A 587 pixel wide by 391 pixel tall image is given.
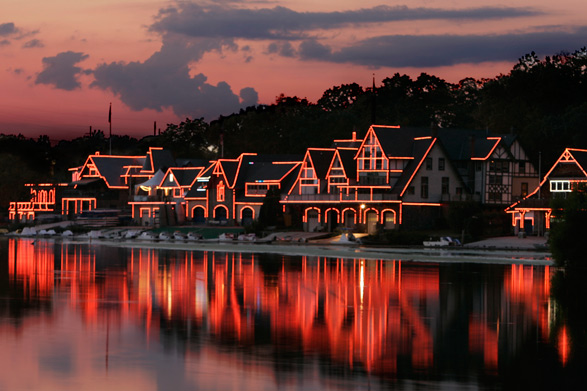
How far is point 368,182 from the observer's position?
4082 inches

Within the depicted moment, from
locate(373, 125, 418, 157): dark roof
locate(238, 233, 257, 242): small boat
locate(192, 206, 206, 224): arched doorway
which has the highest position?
locate(373, 125, 418, 157): dark roof

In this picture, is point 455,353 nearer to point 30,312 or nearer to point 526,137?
point 30,312

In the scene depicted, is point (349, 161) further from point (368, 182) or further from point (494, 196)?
point (494, 196)

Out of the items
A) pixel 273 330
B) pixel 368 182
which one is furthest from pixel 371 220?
pixel 273 330

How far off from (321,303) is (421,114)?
131280 mm

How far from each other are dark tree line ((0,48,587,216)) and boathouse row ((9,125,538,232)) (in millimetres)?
4295

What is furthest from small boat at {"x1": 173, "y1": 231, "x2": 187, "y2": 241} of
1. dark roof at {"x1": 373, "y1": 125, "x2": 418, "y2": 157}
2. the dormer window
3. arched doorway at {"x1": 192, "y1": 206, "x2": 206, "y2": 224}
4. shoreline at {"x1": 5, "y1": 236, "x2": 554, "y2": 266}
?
the dormer window

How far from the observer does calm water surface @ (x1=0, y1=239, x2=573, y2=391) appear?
80.0ft

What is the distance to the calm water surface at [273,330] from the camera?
24.4 meters

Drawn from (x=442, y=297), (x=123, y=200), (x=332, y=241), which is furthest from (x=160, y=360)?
(x=123, y=200)

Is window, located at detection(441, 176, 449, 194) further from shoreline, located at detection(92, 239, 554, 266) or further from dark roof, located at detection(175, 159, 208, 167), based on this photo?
dark roof, located at detection(175, 159, 208, 167)

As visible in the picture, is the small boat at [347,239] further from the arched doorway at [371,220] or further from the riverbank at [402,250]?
the arched doorway at [371,220]

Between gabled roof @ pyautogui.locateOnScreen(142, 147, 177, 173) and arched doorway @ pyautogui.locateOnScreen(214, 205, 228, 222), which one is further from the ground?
gabled roof @ pyautogui.locateOnScreen(142, 147, 177, 173)

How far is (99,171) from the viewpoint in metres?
142
